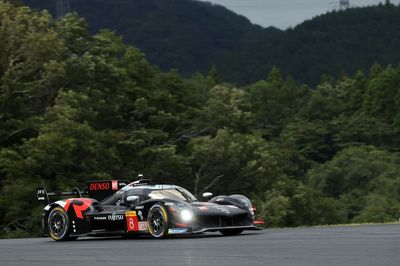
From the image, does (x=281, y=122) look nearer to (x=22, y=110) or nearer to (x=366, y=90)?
(x=366, y=90)

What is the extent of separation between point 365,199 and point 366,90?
157 feet

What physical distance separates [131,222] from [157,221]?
0.64 metres

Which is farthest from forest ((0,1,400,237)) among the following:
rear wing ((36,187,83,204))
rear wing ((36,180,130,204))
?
rear wing ((36,180,130,204))

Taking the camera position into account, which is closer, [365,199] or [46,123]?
[46,123]

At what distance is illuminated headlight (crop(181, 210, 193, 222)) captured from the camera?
16.7 m

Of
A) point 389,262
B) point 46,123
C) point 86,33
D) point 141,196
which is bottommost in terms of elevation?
point 389,262

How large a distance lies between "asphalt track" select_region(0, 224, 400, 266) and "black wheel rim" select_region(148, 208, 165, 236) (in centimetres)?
52

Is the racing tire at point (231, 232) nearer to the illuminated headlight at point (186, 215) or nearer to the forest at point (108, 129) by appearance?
the illuminated headlight at point (186, 215)

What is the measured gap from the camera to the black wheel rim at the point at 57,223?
18.4 meters

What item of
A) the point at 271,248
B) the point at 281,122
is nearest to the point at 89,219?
the point at 271,248

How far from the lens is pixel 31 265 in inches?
460

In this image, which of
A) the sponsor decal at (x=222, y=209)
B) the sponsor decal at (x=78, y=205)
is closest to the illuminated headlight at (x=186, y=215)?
the sponsor decal at (x=222, y=209)

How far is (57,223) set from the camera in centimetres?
1856

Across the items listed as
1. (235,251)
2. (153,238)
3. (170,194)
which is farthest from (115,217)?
(235,251)
